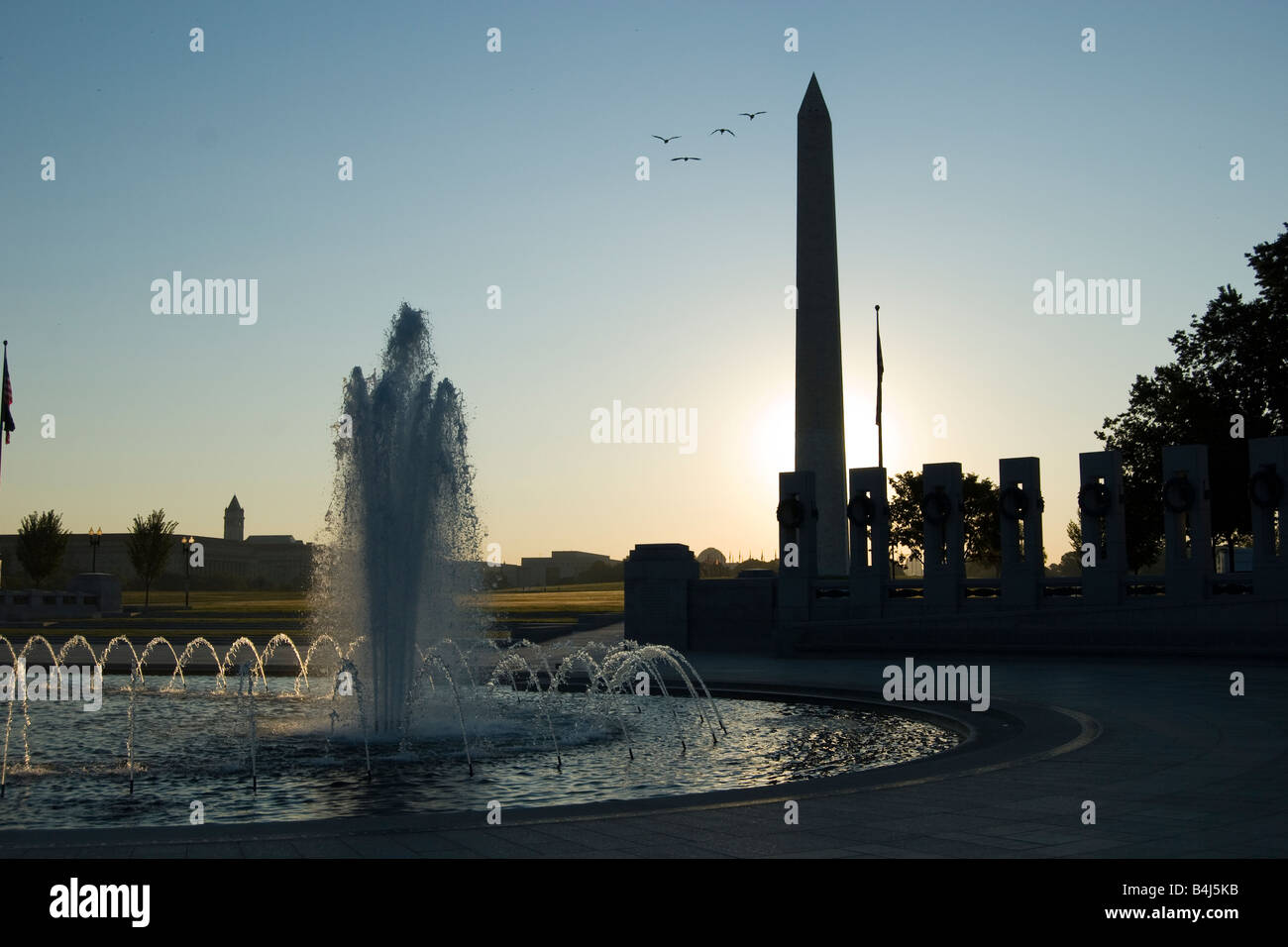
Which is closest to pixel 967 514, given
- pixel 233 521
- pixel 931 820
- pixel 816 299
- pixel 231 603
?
pixel 816 299

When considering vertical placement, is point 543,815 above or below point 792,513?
below

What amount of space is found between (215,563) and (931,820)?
15104cm

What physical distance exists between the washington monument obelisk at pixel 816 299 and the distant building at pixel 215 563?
330ft

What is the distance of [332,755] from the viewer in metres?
A: 12.6

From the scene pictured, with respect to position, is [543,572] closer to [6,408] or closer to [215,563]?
[215,563]

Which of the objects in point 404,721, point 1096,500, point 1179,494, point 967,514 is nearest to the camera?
point 404,721

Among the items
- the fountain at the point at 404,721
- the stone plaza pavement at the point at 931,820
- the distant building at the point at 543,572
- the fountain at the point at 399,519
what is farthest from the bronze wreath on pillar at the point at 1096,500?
the distant building at the point at 543,572

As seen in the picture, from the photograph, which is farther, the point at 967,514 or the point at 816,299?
the point at 967,514

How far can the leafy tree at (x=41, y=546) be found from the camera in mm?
Answer: 68500

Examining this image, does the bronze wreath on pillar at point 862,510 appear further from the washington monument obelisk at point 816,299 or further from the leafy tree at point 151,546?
the leafy tree at point 151,546

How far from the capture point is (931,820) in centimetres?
795

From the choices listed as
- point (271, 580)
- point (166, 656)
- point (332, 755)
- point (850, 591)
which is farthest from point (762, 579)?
point (271, 580)
